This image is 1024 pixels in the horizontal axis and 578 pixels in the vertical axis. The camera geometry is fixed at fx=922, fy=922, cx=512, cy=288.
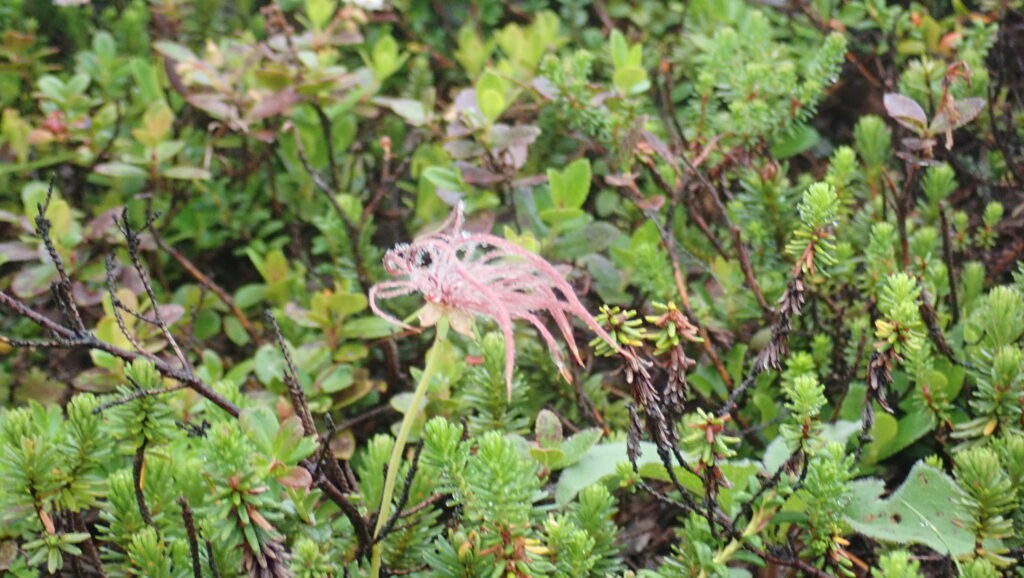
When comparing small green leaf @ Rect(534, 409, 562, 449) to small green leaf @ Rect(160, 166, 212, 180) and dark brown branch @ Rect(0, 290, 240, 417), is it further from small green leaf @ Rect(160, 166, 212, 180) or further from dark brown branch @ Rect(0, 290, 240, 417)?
small green leaf @ Rect(160, 166, 212, 180)

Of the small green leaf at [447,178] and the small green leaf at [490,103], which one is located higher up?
the small green leaf at [490,103]

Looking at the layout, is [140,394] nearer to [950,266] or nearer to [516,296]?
[516,296]

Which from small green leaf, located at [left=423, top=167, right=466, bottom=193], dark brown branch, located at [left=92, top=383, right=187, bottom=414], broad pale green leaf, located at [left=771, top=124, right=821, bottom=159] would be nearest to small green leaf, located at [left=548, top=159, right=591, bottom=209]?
small green leaf, located at [left=423, top=167, right=466, bottom=193]

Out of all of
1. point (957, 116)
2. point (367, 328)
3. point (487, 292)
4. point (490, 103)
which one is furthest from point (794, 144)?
point (487, 292)

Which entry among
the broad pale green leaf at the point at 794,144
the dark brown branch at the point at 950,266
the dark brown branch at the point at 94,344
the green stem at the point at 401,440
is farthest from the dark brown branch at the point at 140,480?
the broad pale green leaf at the point at 794,144

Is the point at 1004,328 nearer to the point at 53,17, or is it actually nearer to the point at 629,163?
the point at 629,163

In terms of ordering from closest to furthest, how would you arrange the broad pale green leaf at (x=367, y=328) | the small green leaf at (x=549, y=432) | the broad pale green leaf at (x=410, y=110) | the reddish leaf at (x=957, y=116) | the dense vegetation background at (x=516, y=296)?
1. the dense vegetation background at (x=516, y=296)
2. the small green leaf at (x=549, y=432)
3. the reddish leaf at (x=957, y=116)
4. the broad pale green leaf at (x=367, y=328)
5. the broad pale green leaf at (x=410, y=110)

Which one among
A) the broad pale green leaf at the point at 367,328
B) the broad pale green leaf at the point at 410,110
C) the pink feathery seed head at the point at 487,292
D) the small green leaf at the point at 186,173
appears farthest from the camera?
the broad pale green leaf at the point at 410,110

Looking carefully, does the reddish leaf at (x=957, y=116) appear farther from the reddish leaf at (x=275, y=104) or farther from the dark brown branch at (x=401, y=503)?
the reddish leaf at (x=275, y=104)
